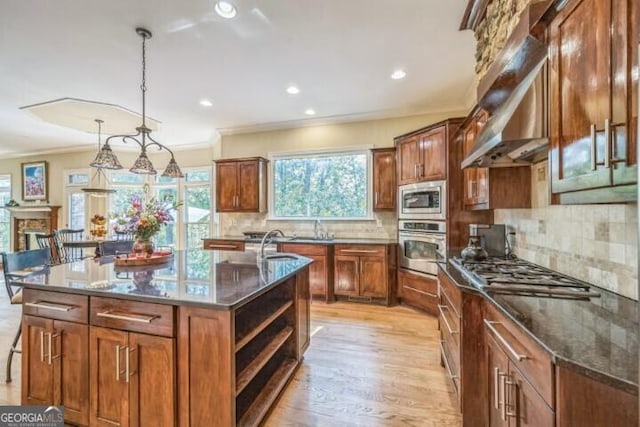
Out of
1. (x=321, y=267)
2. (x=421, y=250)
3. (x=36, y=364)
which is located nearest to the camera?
(x=36, y=364)

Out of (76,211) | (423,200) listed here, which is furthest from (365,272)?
(76,211)

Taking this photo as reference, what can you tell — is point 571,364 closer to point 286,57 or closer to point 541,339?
point 541,339

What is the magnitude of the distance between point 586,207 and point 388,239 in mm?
3007

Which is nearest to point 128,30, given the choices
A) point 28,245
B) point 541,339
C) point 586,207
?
point 541,339

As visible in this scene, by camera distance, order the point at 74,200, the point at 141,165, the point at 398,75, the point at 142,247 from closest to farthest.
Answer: the point at 142,247 → the point at 141,165 → the point at 398,75 → the point at 74,200

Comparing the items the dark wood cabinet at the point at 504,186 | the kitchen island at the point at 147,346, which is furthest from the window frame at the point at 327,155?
the kitchen island at the point at 147,346

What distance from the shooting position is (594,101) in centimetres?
106

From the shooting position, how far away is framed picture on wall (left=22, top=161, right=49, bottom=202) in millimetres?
7324

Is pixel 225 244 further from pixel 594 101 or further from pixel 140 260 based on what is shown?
pixel 594 101

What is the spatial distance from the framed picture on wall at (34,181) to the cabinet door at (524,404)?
1005 centimetres

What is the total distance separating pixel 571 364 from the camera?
820 mm

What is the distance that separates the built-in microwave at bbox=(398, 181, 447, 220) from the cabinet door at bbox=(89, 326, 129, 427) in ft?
10.9

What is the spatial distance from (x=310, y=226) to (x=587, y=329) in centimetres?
425

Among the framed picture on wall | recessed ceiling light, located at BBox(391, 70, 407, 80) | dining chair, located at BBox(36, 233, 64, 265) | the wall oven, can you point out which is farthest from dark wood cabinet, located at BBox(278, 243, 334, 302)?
the framed picture on wall
